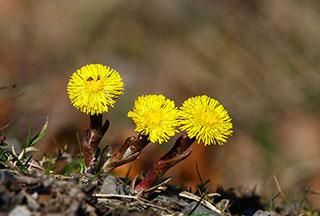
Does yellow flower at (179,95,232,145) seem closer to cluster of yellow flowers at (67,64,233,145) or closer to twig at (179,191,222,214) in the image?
cluster of yellow flowers at (67,64,233,145)

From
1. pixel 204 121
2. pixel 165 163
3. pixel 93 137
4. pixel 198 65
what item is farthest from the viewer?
pixel 198 65

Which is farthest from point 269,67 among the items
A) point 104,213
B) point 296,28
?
point 104,213

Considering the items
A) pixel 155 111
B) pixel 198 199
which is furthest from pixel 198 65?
pixel 155 111

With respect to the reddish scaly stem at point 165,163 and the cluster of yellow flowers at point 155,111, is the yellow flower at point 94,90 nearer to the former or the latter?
the cluster of yellow flowers at point 155,111

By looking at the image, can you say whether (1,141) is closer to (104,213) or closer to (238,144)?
(104,213)

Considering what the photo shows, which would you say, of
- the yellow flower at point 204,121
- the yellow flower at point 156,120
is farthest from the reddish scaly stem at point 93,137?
the yellow flower at point 204,121

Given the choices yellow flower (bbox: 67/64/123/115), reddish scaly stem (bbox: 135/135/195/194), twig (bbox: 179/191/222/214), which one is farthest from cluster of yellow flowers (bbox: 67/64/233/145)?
twig (bbox: 179/191/222/214)

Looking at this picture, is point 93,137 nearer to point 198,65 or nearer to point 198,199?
point 198,199
